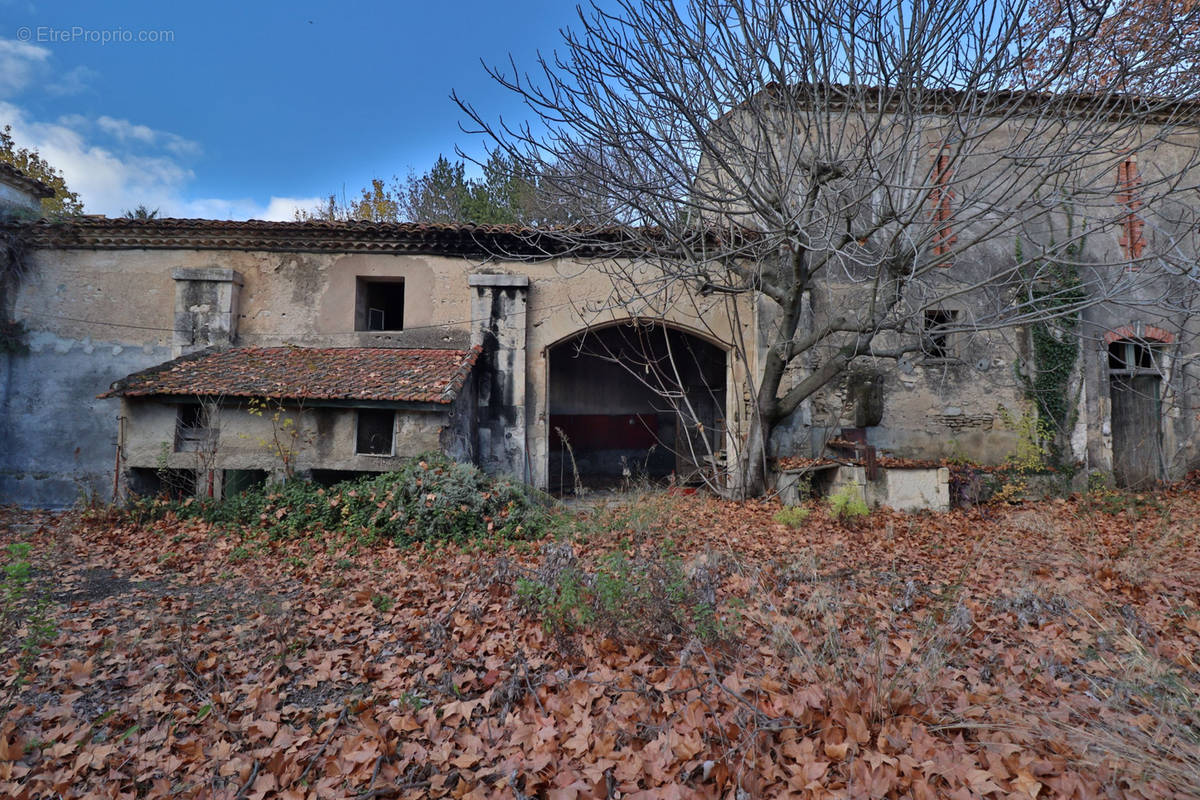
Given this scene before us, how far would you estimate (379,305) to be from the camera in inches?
466

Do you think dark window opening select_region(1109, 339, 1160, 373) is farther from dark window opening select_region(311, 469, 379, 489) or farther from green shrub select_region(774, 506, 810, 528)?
dark window opening select_region(311, 469, 379, 489)

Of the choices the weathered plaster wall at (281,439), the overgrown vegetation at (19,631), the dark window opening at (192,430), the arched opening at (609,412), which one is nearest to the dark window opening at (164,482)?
the weathered plaster wall at (281,439)

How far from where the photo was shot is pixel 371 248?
1047 cm

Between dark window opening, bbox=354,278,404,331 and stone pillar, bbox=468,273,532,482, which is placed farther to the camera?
dark window opening, bbox=354,278,404,331

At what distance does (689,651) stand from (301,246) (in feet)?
33.0

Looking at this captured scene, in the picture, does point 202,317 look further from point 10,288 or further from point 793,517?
point 793,517

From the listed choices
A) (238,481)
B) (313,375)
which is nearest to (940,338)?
(313,375)

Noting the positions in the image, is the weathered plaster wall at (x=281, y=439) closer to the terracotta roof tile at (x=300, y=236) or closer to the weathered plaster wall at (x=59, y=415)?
the weathered plaster wall at (x=59, y=415)

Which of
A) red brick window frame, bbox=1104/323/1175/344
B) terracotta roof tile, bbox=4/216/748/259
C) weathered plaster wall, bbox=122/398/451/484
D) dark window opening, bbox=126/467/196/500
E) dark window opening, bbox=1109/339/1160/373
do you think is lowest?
dark window opening, bbox=126/467/196/500

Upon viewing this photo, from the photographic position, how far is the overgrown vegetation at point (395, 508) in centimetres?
719

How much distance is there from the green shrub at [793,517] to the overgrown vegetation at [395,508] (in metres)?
3.04

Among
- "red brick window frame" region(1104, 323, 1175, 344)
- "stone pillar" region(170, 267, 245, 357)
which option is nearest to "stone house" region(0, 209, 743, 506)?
"stone pillar" region(170, 267, 245, 357)

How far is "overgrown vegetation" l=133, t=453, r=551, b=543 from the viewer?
719 centimetres

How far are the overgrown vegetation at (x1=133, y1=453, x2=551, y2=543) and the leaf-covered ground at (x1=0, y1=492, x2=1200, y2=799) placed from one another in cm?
116
